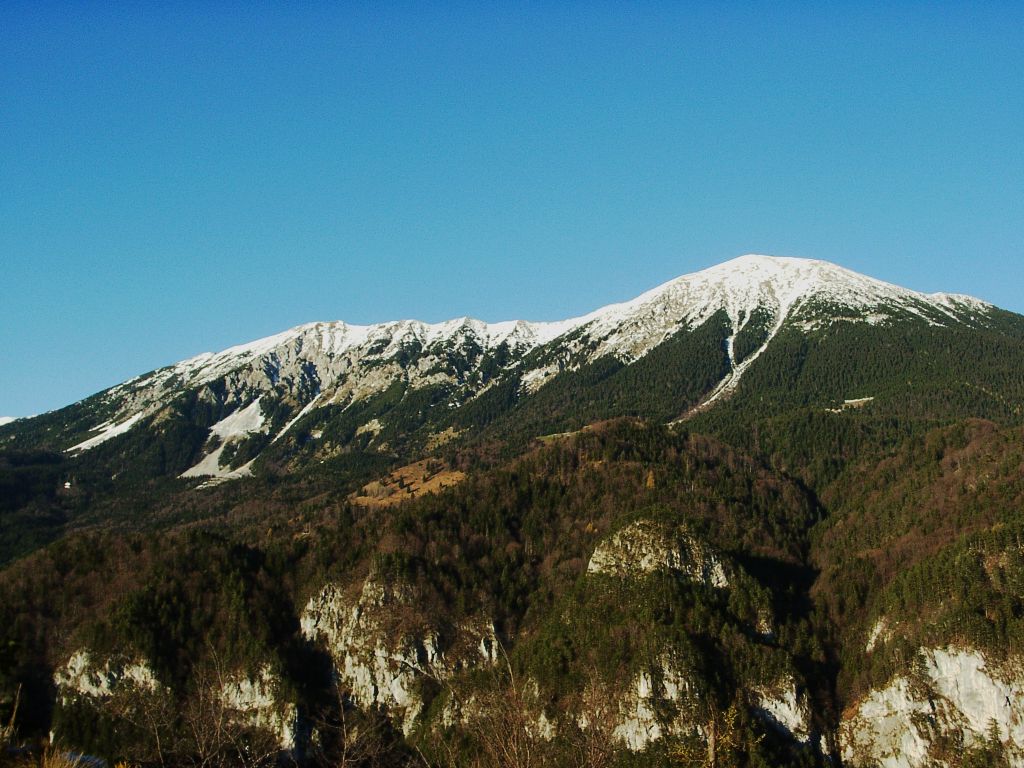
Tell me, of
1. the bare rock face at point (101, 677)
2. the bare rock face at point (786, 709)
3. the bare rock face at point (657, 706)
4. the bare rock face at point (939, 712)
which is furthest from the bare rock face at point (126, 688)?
the bare rock face at point (939, 712)

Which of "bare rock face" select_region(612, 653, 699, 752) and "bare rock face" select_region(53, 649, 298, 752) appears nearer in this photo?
"bare rock face" select_region(612, 653, 699, 752)

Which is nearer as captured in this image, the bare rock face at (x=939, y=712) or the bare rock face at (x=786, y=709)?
the bare rock face at (x=939, y=712)

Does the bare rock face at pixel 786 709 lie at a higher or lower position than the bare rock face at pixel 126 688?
lower

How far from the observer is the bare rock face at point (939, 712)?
15725 centimetres

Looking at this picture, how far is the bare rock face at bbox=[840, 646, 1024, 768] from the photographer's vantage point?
15725cm

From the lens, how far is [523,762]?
3033cm

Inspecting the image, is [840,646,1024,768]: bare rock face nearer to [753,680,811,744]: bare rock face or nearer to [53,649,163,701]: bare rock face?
[753,680,811,744]: bare rock face

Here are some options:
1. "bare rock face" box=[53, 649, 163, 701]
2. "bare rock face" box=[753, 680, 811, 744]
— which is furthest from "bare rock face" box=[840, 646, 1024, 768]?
"bare rock face" box=[53, 649, 163, 701]

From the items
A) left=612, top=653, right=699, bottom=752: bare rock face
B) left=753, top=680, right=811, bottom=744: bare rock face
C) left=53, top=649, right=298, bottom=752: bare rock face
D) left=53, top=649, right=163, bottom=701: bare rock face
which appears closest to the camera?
left=753, top=680, right=811, bottom=744: bare rock face

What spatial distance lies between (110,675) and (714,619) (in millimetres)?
148918

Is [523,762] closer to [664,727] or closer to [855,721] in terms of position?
[664,727]

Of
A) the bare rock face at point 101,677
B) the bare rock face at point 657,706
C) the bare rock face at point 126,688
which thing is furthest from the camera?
the bare rock face at point 101,677

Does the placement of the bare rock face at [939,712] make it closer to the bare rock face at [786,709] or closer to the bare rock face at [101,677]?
the bare rock face at [786,709]

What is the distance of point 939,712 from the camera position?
163 metres
